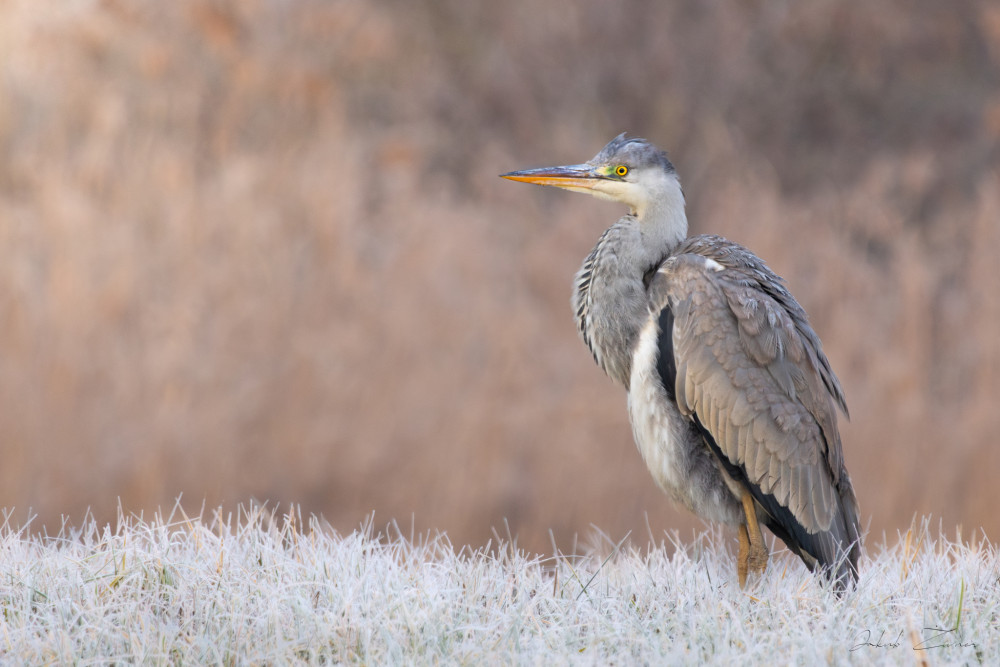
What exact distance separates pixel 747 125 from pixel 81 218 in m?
6.02

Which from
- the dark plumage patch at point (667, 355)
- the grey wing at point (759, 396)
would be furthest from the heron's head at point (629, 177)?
the dark plumage patch at point (667, 355)

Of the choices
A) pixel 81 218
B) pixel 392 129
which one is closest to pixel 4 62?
pixel 81 218

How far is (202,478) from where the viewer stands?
18.2ft

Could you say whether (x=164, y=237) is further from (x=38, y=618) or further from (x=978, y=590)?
(x=978, y=590)

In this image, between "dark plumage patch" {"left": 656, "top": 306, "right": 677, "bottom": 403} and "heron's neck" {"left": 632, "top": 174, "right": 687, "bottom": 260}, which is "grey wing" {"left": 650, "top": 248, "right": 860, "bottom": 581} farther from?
"heron's neck" {"left": 632, "top": 174, "right": 687, "bottom": 260}

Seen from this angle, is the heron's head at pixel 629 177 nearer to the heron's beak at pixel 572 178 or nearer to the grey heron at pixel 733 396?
the heron's beak at pixel 572 178

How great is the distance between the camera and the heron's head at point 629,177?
3.98 metres

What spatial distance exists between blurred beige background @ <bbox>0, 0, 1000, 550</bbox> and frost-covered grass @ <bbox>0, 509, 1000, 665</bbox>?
2056mm

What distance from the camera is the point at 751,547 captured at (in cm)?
373

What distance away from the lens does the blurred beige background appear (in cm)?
557

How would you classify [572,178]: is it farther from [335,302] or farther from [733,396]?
[335,302]

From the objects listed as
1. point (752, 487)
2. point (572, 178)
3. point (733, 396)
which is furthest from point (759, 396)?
point (572, 178)
